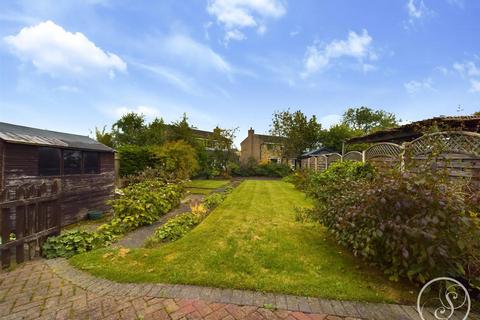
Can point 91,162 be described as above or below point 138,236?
above

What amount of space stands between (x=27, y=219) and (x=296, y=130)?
85.8 ft

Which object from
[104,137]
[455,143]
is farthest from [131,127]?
[455,143]

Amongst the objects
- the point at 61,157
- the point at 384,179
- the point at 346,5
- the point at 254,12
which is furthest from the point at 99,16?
the point at 384,179

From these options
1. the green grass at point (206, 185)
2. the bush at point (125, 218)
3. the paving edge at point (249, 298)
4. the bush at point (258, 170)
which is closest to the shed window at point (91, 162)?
the bush at point (125, 218)

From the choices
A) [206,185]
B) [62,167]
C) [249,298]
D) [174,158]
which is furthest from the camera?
[206,185]

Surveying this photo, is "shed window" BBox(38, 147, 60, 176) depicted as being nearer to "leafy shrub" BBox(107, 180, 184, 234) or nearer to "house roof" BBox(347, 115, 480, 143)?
"leafy shrub" BBox(107, 180, 184, 234)

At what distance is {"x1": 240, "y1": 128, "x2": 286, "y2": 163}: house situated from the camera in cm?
3094

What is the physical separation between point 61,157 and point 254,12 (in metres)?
8.96

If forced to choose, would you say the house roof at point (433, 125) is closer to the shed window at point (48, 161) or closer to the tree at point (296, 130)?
the shed window at point (48, 161)

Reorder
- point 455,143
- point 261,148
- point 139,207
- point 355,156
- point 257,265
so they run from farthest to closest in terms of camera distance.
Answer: point 261,148, point 355,156, point 139,207, point 455,143, point 257,265

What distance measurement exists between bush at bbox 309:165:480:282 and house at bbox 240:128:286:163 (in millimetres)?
26600

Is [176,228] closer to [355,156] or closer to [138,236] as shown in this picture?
[138,236]

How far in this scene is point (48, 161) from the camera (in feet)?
23.5

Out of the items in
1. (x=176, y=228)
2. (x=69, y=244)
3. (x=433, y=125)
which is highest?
(x=433, y=125)
